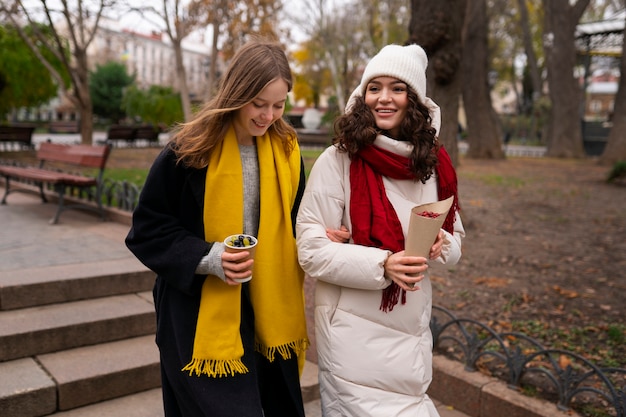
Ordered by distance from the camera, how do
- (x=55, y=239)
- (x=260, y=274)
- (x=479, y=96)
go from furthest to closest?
(x=479, y=96), (x=55, y=239), (x=260, y=274)

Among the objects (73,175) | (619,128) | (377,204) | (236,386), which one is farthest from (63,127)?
(377,204)

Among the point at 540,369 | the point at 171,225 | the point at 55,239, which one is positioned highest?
the point at 171,225

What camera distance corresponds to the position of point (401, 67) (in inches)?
87.4

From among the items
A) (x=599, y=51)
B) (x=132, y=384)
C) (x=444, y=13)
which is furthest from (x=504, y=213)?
(x=599, y=51)

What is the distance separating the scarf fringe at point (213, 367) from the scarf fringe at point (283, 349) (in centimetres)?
17

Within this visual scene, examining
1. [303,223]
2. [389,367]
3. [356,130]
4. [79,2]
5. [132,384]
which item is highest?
[79,2]

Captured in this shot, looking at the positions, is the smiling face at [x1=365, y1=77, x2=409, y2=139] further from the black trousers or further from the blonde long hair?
the black trousers

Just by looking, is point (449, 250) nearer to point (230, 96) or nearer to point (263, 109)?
point (263, 109)

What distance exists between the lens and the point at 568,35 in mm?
19656

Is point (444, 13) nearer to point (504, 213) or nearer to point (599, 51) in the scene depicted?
point (504, 213)

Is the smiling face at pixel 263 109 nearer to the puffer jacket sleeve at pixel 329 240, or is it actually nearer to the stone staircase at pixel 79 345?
the puffer jacket sleeve at pixel 329 240

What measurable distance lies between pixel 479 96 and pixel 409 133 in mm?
17903

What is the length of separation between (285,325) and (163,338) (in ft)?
1.55

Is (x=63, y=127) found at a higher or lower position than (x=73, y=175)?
higher
